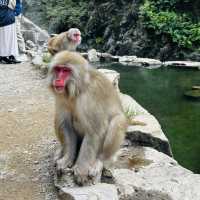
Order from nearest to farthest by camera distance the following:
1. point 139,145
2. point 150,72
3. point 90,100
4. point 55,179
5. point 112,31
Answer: point 90,100, point 55,179, point 139,145, point 150,72, point 112,31

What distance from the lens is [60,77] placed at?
12.4 ft

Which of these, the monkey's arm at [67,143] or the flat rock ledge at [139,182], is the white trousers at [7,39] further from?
the monkey's arm at [67,143]

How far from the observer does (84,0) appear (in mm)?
20391

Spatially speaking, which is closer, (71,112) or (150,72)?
(71,112)

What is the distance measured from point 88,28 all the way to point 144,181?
50.0ft

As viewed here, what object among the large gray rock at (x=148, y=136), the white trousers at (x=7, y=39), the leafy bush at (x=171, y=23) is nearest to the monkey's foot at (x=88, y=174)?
the large gray rock at (x=148, y=136)

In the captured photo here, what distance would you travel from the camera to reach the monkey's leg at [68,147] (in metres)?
4.24

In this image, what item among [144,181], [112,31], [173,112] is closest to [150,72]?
[173,112]

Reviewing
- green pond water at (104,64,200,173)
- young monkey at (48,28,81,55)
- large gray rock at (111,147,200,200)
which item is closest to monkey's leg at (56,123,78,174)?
large gray rock at (111,147,200,200)

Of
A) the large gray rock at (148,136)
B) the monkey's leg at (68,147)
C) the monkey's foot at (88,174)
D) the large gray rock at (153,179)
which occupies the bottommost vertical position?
the large gray rock at (153,179)

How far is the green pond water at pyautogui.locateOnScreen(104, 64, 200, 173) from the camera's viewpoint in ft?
25.8

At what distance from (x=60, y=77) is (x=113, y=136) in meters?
0.70

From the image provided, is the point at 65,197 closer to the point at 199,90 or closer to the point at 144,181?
the point at 144,181

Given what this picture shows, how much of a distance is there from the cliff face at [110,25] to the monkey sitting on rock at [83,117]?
40.1 ft
